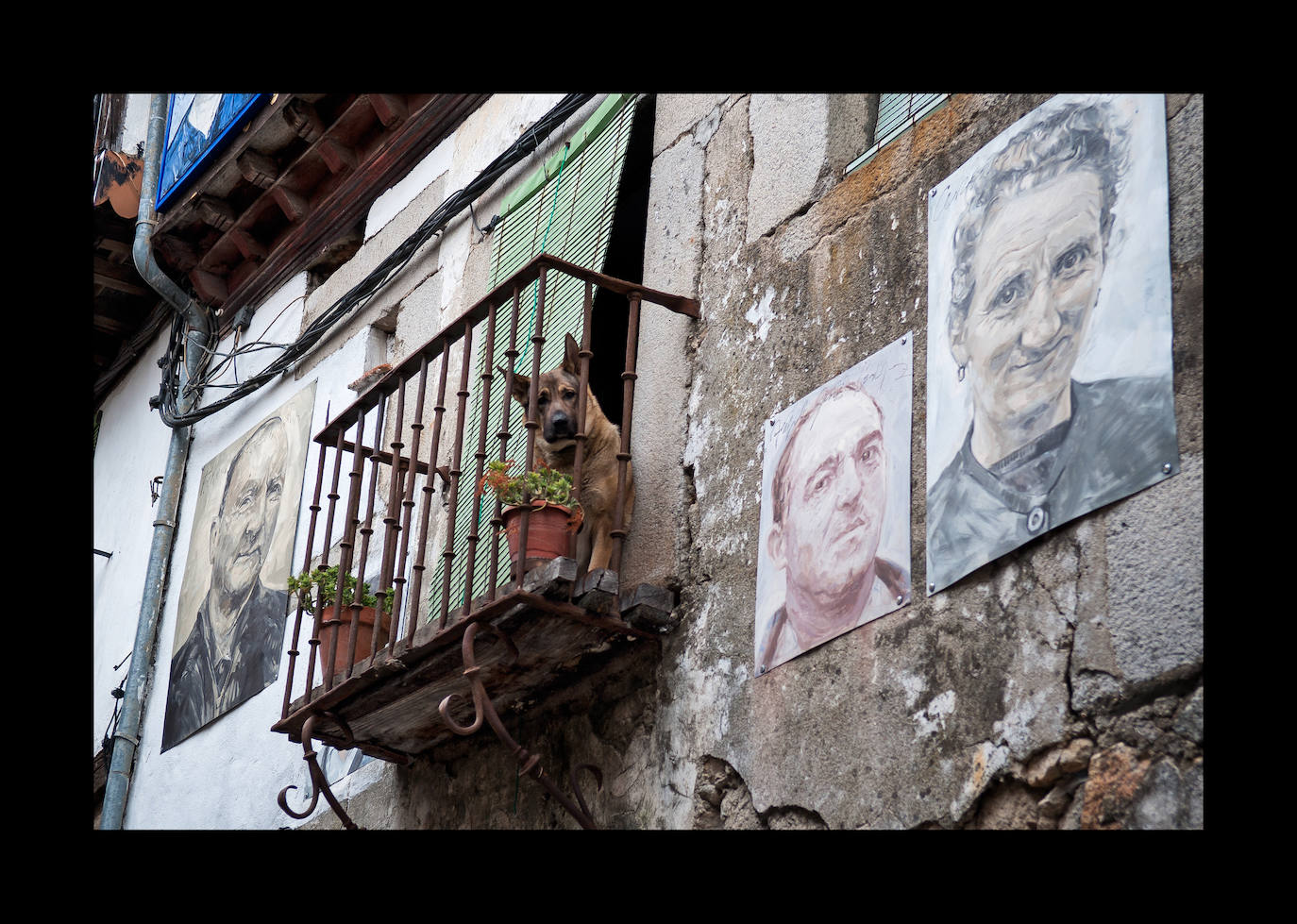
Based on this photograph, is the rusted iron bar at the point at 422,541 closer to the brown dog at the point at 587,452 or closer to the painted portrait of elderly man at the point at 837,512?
the brown dog at the point at 587,452

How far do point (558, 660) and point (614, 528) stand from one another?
518mm

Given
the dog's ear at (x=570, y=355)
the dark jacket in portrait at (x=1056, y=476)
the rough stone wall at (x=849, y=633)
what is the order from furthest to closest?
the dog's ear at (x=570, y=355) → the dark jacket in portrait at (x=1056, y=476) → the rough stone wall at (x=849, y=633)

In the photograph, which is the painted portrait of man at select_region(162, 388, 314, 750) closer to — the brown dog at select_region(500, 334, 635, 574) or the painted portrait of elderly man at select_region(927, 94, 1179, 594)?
the brown dog at select_region(500, 334, 635, 574)

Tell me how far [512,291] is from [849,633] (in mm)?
2019

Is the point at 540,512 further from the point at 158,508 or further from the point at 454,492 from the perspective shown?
the point at 158,508

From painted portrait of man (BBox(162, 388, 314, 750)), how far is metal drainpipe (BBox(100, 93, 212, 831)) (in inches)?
10.5

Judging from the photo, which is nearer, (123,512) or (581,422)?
(581,422)

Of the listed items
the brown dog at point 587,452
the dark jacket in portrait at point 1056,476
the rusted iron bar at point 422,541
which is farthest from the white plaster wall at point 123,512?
the dark jacket in portrait at point 1056,476

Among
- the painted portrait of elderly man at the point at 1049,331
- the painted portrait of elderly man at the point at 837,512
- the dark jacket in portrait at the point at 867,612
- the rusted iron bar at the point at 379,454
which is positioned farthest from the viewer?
Result: the rusted iron bar at the point at 379,454

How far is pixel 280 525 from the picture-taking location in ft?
27.8

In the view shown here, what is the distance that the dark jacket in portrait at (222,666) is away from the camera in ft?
26.2

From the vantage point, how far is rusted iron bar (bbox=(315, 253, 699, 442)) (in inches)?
227

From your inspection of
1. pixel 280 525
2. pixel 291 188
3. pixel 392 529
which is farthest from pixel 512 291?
pixel 291 188

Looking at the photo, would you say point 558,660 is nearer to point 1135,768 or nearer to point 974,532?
point 974,532
